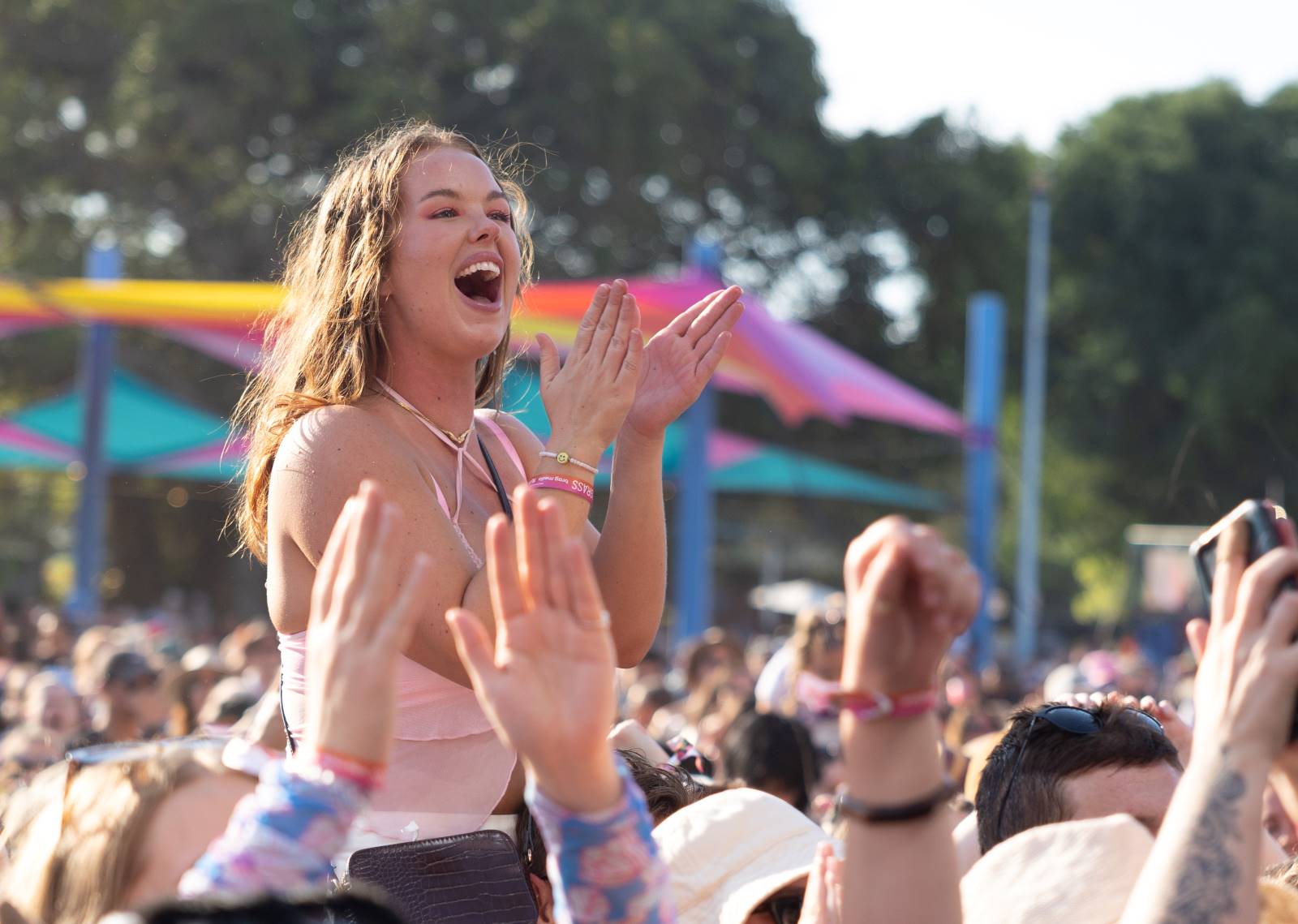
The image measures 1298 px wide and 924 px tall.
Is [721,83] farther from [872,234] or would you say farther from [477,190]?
[477,190]

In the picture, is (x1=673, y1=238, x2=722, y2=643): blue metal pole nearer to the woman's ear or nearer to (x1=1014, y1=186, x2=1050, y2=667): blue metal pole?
the woman's ear

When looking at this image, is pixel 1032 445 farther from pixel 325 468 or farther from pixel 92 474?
pixel 325 468

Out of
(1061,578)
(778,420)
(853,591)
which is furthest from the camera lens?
(1061,578)

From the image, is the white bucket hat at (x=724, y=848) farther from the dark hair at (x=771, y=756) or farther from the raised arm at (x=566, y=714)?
the dark hair at (x=771, y=756)

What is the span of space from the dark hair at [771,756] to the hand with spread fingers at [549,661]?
342 centimetres

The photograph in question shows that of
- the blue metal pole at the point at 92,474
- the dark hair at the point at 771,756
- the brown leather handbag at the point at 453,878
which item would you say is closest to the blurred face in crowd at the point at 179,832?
the brown leather handbag at the point at 453,878

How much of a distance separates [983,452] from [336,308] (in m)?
13.0

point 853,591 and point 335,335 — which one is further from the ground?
point 335,335

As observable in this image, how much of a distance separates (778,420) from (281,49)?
9.91 meters

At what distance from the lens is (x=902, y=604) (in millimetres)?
1362

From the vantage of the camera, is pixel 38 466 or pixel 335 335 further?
pixel 38 466

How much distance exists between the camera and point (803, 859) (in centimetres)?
253

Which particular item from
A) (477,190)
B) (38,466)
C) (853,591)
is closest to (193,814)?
(853,591)

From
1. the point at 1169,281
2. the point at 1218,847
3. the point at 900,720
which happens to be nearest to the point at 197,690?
the point at 900,720
